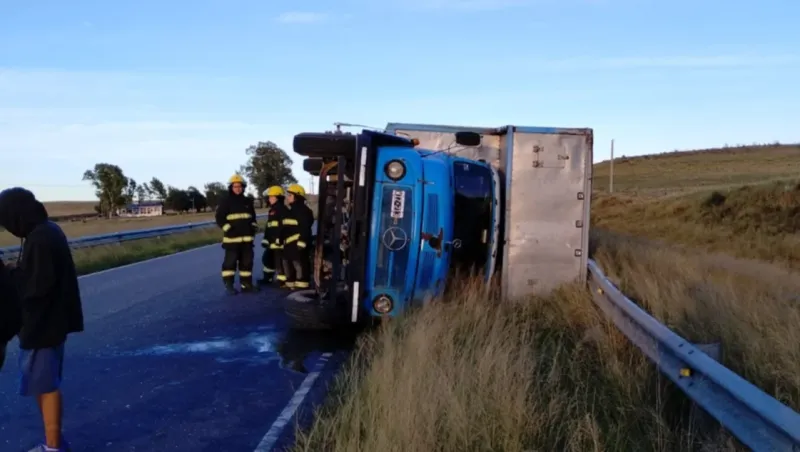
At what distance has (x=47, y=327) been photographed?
5059 millimetres

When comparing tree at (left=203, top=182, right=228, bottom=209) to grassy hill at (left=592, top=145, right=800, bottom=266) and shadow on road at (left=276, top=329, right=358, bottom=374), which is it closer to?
grassy hill at (left=592, top=145, right=800, bottom=266)

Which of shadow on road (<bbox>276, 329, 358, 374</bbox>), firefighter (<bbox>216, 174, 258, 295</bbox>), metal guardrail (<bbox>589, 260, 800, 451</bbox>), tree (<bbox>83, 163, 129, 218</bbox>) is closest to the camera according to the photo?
metal guardrail (<bbox>589, 260, 800, 451</bbox>)

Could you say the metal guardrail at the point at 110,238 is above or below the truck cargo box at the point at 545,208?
below

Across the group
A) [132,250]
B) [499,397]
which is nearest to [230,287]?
[499,397]

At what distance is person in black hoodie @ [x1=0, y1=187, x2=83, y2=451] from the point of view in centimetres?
498

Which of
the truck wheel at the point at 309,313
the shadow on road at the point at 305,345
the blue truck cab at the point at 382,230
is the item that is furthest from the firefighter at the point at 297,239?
the blue truck cab at the point at 382,230

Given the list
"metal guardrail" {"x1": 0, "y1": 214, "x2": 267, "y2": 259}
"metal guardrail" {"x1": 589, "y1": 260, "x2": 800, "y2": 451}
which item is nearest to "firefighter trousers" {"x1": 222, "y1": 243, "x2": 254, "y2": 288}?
"metal guardrail" {"x1": 0, "y1": 214, "x2": 267, "y2": 259}

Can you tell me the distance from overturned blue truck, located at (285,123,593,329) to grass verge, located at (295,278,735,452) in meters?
1.02

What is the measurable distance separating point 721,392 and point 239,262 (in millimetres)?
9897

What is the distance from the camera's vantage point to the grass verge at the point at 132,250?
19031 mm

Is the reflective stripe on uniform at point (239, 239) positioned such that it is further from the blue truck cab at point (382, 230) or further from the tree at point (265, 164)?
the tree at point (265, 164)

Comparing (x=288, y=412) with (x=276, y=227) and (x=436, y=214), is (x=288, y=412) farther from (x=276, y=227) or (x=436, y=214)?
(x=276, y=227)

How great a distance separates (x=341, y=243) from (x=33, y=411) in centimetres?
342

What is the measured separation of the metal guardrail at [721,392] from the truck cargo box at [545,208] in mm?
3325
